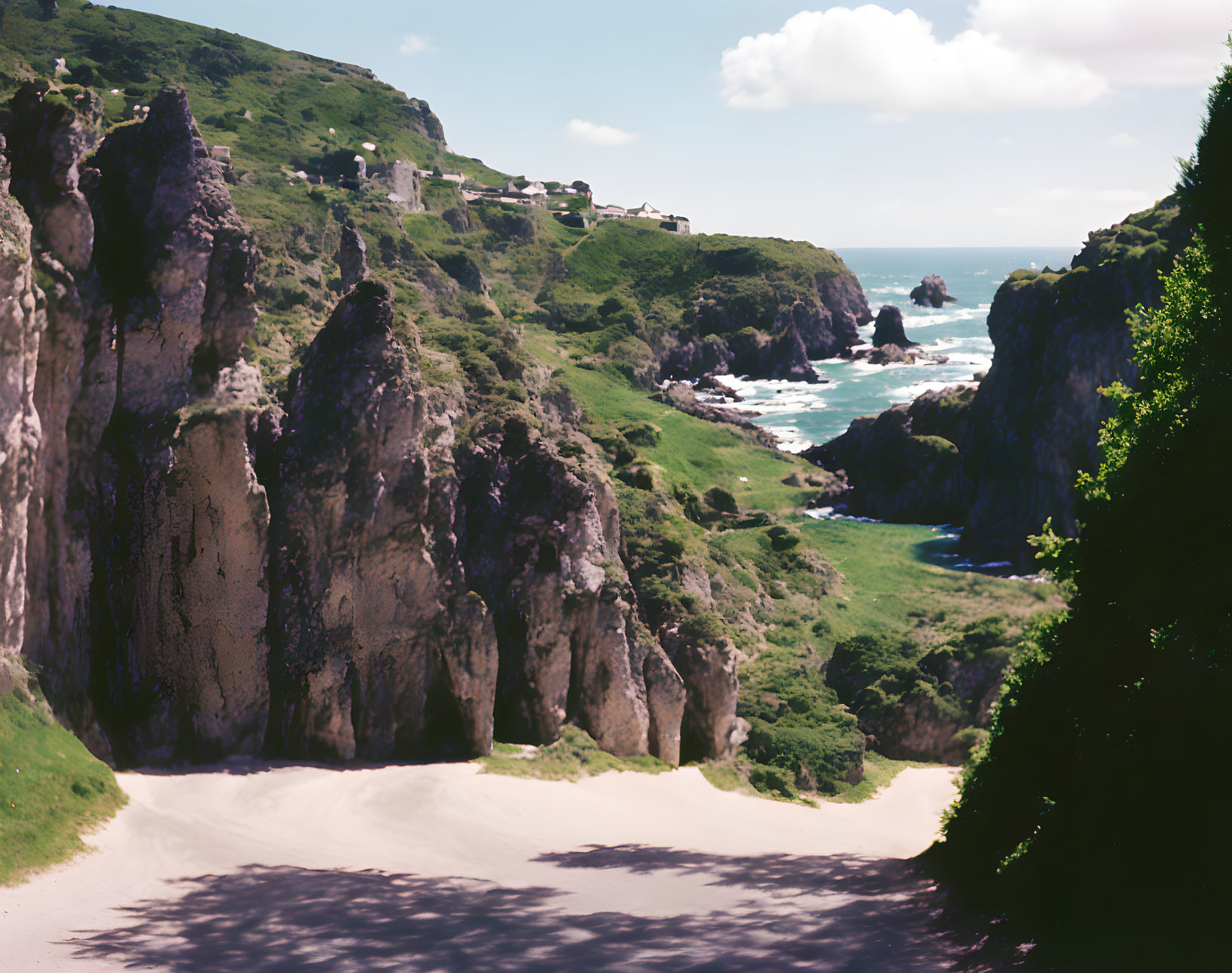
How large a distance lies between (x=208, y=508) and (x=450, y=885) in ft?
37.2

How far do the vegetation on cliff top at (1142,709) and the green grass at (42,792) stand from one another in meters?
16.1

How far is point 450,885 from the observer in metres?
17.1

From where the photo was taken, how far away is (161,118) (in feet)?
78.2

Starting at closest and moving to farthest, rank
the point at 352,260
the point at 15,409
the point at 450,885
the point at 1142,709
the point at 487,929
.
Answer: the point at 1142,709 < the point at 487,929 < the point at 450,885 < the point at 15,409 < the point at 352,260

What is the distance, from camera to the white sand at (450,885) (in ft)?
42.6

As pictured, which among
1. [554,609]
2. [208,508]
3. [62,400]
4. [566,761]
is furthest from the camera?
[554,609]

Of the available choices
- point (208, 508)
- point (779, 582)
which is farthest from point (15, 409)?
point (779, 582)

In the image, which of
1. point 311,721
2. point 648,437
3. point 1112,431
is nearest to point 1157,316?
point 1112,431

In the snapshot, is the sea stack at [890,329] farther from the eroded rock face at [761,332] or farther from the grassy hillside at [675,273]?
the grassy hillside at [675,273]

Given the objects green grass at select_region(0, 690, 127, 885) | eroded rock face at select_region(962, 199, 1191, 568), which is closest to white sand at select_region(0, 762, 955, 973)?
green grass at select_region(0, 690, 127, 885)

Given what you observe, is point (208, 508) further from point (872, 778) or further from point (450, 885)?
point (872, 778)

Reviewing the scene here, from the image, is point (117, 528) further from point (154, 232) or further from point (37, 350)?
point (154, 232)

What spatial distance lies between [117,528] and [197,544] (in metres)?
1.91

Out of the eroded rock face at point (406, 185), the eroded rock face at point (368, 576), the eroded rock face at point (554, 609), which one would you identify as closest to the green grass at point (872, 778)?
the eroded rock face at point (554, 609)
